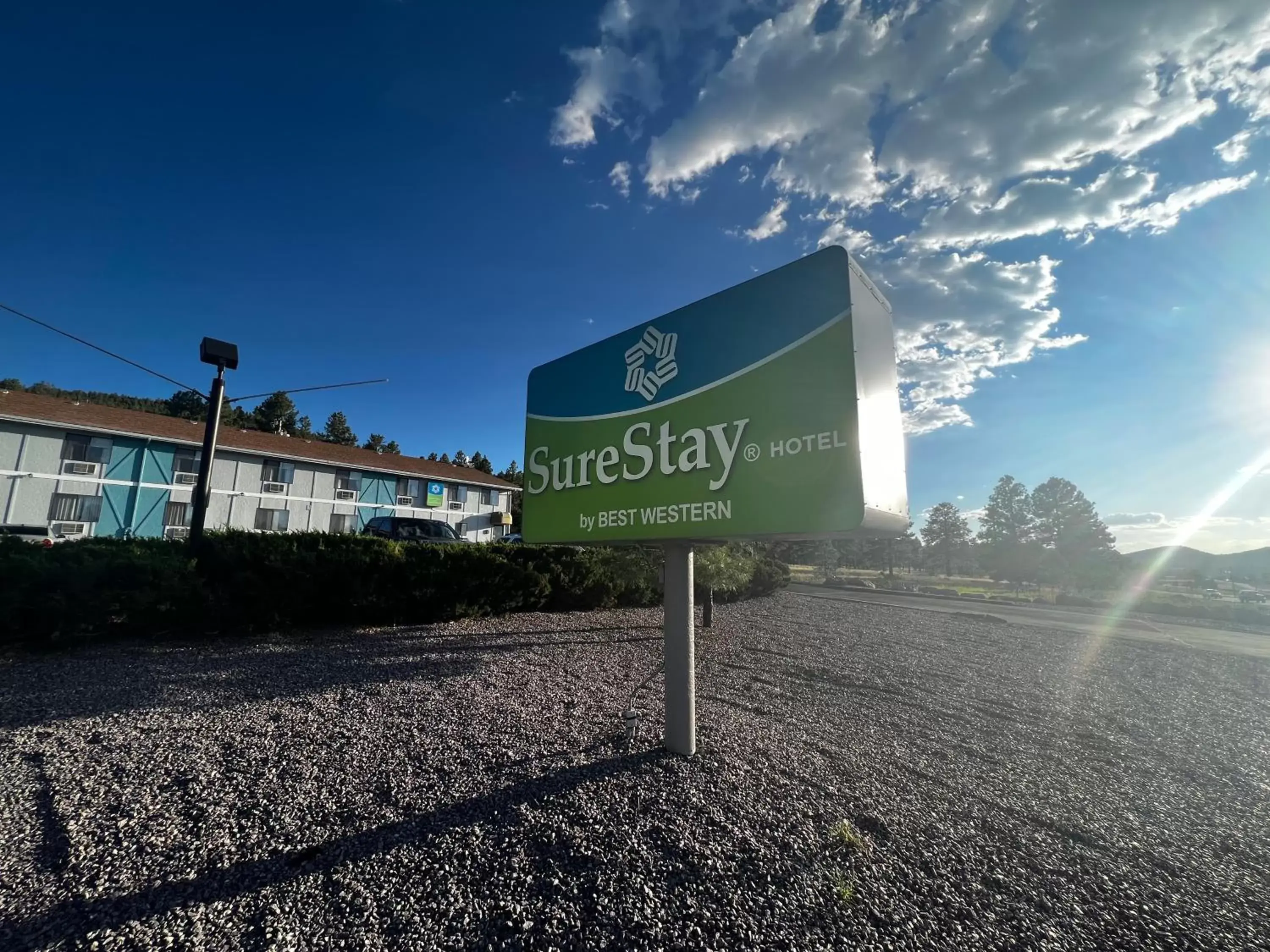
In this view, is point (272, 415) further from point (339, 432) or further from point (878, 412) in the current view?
point (878, 412)

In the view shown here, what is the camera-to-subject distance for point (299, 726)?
4109mm

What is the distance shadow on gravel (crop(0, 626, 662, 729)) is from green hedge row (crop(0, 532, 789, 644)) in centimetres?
40

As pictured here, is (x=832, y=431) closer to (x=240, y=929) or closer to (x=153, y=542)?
(x=240, y=929)

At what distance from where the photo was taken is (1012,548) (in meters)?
46.5

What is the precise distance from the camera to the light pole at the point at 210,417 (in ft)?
24.0

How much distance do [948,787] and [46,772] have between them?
6176 millimetres

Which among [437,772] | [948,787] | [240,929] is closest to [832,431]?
[948,787]

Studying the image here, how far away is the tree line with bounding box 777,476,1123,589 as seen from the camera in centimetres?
3803

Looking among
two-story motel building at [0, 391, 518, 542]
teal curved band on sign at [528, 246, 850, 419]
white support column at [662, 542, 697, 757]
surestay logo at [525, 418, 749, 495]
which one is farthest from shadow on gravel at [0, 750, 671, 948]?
two-story motel building at [0, 391, 518, 542]

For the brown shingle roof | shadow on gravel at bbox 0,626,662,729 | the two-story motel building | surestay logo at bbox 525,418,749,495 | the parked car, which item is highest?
the brown shingle roof

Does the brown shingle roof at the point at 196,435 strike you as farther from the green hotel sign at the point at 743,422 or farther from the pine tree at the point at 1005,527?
the pine tree at the point at 1005,527

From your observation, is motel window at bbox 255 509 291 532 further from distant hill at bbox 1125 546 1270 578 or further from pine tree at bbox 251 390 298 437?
distant hill at bbox 1125 546 1270 578

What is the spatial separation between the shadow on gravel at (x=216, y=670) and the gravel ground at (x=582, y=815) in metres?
0.05

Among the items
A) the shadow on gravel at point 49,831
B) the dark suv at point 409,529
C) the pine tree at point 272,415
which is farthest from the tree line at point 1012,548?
the pine tree at point 272,415
